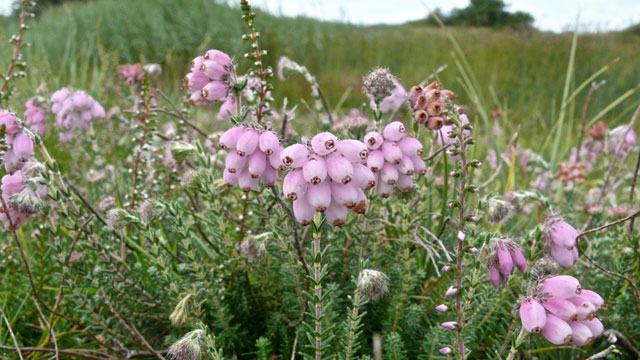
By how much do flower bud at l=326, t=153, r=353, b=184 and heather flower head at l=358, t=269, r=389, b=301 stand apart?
0.39 meters

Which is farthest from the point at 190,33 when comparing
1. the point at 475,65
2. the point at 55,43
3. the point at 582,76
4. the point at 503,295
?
the point at 503,295

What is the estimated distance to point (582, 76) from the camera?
13.5 m

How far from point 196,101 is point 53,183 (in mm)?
766

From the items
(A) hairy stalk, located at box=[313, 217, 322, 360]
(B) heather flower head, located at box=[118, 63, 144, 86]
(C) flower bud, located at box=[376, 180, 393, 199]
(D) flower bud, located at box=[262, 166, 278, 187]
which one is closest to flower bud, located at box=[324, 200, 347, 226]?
(A) hairy stalk, located at box=[313, 217, 322, 360]

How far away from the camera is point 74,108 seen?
2975 millimetres

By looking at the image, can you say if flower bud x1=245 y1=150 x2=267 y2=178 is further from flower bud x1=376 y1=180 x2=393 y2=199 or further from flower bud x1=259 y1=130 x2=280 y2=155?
flower bud x1=376 y1=180 x2=393 y2=199

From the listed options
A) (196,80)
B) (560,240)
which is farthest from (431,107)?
(196,80)

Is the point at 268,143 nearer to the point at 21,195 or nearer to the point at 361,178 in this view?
the point at 361,178

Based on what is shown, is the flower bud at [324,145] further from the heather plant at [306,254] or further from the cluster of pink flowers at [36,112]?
the cluster of pink flowers at [36,112]

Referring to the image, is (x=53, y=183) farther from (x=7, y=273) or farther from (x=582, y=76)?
(x=582, y=76)

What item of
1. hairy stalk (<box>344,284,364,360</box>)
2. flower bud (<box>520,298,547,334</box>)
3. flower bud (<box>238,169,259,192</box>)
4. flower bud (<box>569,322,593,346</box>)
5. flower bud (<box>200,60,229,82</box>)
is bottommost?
hairy stalk (<box>344,284,364,360</box>)

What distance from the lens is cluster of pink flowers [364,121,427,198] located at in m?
1.55

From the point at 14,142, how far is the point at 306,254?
131cm

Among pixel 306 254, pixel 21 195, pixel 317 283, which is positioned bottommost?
pixel 306 254
